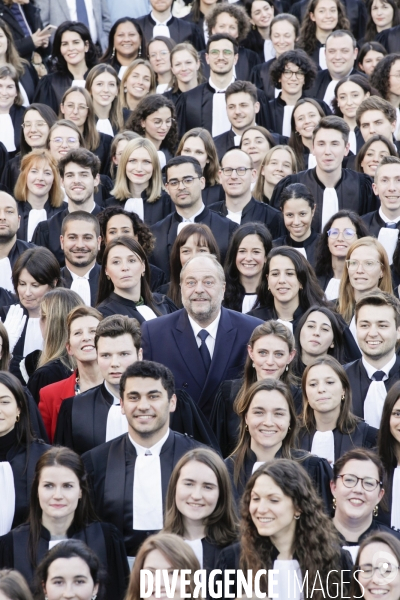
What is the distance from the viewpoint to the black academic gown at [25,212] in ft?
38.5

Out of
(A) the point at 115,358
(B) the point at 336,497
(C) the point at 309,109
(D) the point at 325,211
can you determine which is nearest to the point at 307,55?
(C) the point at 309,109

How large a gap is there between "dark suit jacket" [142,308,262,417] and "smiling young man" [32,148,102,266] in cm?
223

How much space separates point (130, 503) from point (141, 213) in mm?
4301

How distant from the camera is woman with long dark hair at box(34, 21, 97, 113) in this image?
13914 millimetres

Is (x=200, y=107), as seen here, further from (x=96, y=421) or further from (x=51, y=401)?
(x=96, y=421)

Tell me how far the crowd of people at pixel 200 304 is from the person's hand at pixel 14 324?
0.05 feet

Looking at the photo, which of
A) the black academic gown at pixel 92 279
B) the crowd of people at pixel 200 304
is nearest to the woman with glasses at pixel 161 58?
the crowd of people at pixel 200 304

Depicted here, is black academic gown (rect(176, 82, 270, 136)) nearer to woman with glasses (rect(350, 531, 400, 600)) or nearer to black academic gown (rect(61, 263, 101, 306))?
black academic gown (rect(61, 263, 101, 306))

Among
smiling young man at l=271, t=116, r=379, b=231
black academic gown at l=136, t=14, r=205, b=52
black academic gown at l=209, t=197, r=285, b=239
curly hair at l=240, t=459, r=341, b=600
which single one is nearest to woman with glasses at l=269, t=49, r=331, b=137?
smiling young man at l=271, t=116, r=379, b=231

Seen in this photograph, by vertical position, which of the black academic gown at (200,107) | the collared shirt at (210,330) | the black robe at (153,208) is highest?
the black academic gown at (200,107)

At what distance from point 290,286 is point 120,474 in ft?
7.78

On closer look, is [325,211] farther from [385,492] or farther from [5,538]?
[5,538]

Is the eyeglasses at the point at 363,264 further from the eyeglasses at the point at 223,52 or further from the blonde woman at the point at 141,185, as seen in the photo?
the eyeglasses at the point at 223,52

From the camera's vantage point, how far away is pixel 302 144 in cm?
1285
